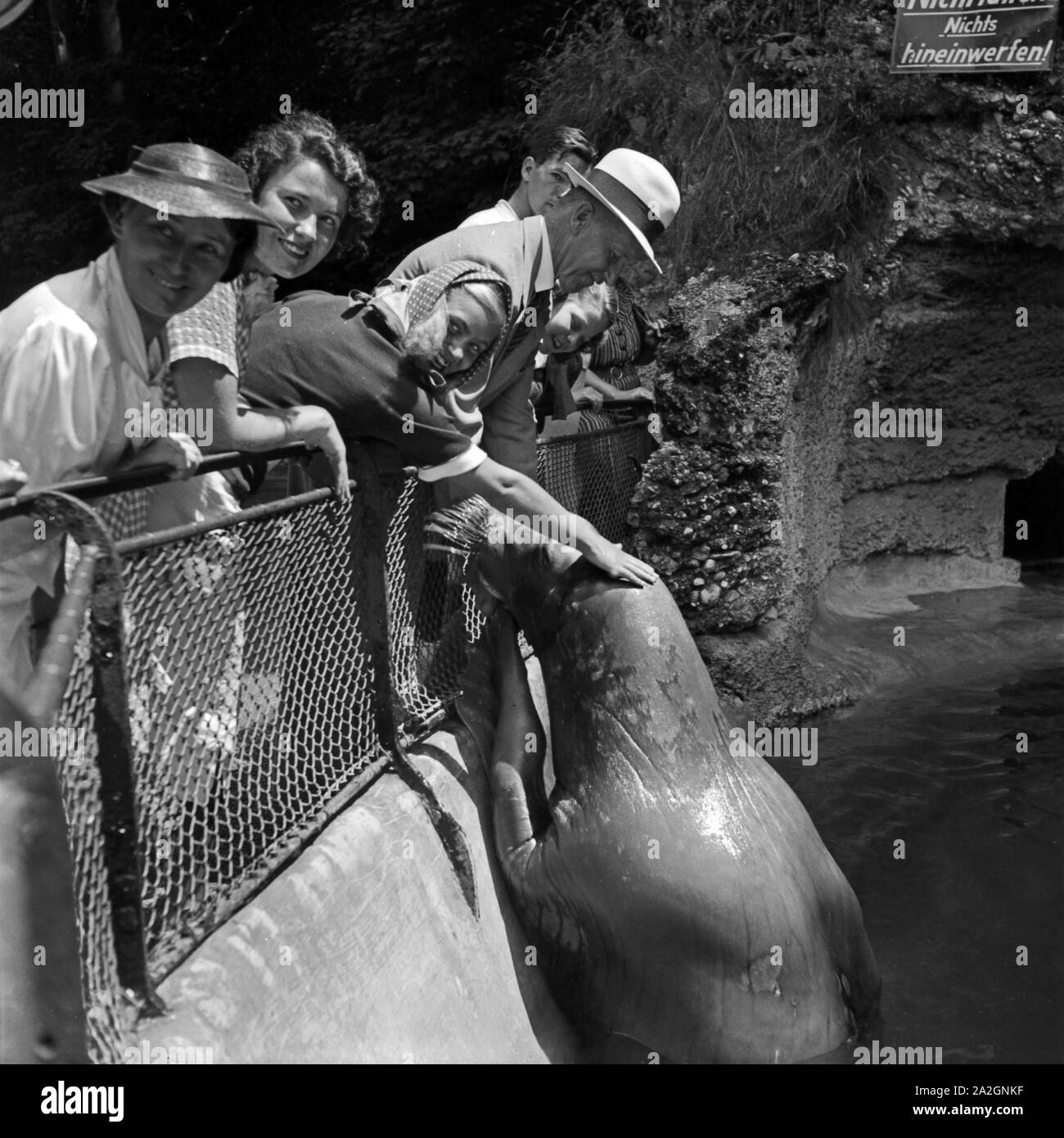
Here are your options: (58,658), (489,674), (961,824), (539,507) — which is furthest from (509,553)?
(961,824)

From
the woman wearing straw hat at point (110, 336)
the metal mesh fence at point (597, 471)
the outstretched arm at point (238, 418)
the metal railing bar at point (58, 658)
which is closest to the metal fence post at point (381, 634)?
the outstretched arm at point (238, 418)

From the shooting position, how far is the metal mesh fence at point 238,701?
7.01 ft

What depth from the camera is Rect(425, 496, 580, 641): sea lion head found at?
141 inches

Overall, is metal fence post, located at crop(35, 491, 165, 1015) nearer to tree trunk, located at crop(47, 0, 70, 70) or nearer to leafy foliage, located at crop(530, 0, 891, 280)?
leafy foliage, located at crop(530, 0, 891, 280)

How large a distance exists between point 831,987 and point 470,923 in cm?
91

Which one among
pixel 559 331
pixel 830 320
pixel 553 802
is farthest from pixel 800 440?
pixel 553 802

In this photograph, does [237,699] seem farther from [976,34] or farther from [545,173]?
[976,34]

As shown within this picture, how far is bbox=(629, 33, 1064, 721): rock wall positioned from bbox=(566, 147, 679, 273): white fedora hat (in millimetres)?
2628

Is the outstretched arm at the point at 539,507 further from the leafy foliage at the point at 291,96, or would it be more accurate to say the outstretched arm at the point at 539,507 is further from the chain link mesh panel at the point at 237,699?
the leafy foliage at the point at 291,96

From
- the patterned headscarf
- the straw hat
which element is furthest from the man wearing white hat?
the straw hat

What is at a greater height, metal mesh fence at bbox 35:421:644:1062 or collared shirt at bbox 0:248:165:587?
collared shirt at bbox 0:248:165:587

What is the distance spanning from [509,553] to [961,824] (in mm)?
2270

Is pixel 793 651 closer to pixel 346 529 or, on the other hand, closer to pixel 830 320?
pixel 830 320

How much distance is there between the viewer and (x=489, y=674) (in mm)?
3764
